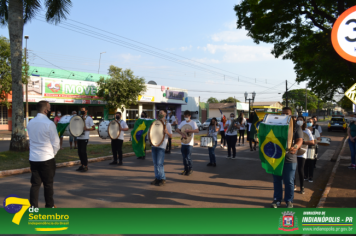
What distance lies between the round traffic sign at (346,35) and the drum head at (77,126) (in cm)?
735

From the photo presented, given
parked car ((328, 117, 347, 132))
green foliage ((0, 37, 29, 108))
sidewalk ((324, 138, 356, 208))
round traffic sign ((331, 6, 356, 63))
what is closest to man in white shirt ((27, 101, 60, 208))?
round traffic sign ((331, 6, 356, 63))

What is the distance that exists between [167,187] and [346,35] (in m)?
5.14

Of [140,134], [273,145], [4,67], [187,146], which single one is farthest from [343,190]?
[4,67]

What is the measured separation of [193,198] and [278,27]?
1057 centimetres

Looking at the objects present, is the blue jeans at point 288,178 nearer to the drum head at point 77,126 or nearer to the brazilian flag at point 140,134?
the brazilian flag at point 140,134

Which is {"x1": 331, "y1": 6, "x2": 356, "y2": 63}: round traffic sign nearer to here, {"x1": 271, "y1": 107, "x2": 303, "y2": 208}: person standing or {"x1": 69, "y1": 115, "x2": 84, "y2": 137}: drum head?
{"x1": 271, "y1": 107, "x2": 303, "y2": 208}: person standing

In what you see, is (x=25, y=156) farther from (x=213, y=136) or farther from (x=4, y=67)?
(x=4, y=67)

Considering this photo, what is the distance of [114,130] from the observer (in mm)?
10266

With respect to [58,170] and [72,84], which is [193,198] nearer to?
[58,170]

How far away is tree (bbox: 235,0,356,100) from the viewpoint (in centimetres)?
1127

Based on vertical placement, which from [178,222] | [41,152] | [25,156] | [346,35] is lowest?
[178,222]

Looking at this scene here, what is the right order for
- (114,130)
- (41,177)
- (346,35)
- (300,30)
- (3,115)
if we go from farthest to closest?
(3,115) < (300,30) < (114,130) < (41,177) < (346,35)

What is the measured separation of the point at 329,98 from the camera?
22797 mm

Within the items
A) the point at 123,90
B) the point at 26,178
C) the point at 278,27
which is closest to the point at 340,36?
the point at 26,178
